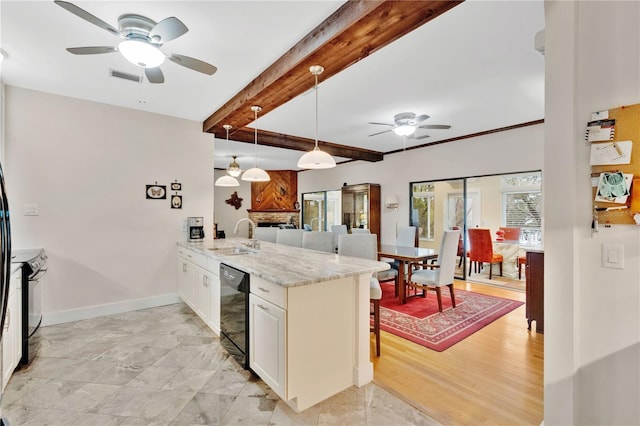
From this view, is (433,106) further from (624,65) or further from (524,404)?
(524,404)

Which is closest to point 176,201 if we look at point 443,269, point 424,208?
point 443,269

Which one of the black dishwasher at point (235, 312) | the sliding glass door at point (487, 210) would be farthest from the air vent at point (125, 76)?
the sliding glass door at point (487, 210)

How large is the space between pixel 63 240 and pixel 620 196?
16.0ft

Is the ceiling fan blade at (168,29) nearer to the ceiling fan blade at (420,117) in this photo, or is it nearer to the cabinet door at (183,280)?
the cabinet door at (183,280)

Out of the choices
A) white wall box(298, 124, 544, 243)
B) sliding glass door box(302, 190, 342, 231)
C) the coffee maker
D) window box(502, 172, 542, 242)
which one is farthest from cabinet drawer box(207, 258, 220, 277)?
window box(502, 172, 542, 242)

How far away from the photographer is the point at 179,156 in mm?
4250

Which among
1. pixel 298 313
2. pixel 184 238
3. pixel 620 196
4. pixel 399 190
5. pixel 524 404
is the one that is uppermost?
pixel 399 190

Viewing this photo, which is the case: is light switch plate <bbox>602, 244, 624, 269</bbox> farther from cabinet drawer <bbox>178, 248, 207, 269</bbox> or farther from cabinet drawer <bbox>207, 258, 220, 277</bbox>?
cabinet drawer <bbox>178, 248, 207, 269</bbox>

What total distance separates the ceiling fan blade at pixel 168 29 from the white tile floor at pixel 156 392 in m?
2.45

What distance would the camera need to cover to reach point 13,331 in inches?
87.1

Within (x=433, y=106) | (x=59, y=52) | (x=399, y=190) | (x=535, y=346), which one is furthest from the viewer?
(x=399, y=190)

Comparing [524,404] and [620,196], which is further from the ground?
[620,196]

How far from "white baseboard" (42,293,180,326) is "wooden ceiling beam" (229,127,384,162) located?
8.50 ft

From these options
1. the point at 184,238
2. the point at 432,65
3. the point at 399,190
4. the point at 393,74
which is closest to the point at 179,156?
the point at 184,238
